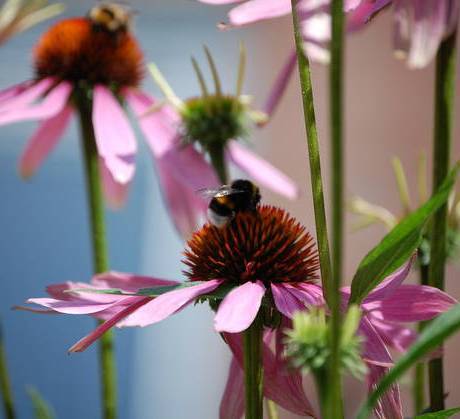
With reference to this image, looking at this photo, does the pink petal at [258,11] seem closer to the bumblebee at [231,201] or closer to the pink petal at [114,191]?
the bumblebee at [231,201]

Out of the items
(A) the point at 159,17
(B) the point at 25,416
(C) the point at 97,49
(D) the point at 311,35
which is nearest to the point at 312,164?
(D) the point at 311,35

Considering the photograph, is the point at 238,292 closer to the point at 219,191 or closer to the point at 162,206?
the point at 219,191

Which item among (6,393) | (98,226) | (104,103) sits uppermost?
(104,103)

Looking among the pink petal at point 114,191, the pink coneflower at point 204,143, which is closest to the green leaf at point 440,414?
the pink coneflower at point 204,143

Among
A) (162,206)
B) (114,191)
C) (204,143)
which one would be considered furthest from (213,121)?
(162,206)

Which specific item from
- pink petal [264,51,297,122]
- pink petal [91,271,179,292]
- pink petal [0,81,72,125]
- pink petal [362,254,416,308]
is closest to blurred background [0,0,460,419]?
pink petal [0,81,72,125]

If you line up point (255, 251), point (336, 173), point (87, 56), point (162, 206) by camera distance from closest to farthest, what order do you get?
point (336, 173)
point (255, 251)
point (87, 56)
point (162, 206)

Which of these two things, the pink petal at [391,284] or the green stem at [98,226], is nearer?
the pink petal at [391,284]
